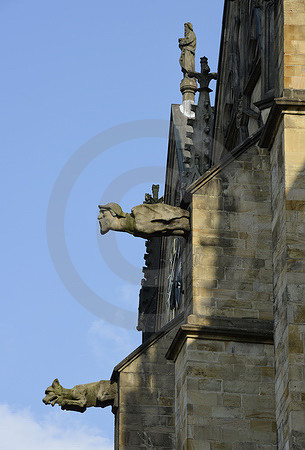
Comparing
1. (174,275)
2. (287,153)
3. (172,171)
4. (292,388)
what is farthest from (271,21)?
(172,171)

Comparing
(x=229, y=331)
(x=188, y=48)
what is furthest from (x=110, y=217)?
(x=188, y=48)

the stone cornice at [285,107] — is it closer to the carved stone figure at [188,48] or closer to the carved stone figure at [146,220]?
the carved stone figure at [146,220]

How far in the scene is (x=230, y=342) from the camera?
1866cm

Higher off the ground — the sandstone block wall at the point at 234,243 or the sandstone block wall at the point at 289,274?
the sandstone block wall at the point at 234,243

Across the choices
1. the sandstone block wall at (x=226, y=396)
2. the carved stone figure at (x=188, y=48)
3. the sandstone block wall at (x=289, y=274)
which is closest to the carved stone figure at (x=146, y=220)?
the sandstone block wall at (x=226, y=396)

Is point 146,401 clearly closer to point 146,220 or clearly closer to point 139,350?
point 139,350

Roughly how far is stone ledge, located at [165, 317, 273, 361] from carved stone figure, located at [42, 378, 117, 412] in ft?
16.8

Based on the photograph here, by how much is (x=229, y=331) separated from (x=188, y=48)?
18.0 metres

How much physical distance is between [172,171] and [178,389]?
16.9m

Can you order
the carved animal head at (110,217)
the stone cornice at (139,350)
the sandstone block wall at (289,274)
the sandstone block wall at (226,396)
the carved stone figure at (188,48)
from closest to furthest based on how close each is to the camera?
the sandstone block wall at (289,274), the sandstone block wall at (226,396), the carved animal head at (110,217), the stone cornice at (139,350), the carved stone figure at (188,48)

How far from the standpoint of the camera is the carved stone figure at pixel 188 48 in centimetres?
3512

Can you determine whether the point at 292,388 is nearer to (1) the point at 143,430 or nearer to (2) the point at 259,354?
(2) the point at 259,354

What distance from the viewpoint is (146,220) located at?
1966cm

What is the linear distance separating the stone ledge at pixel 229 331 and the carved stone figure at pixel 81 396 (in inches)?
201
